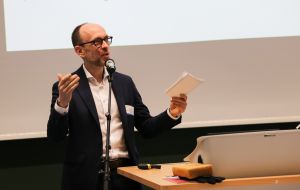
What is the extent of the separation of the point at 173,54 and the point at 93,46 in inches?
38.3

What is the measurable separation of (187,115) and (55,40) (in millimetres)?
1030

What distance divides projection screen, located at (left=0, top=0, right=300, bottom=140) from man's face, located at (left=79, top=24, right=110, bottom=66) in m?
0.61

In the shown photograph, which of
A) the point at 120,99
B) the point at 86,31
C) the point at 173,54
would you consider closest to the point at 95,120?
the point at 120,99

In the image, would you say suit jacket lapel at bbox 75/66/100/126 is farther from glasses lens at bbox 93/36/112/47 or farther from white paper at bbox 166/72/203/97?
white paper at bbox 166/72/203/97

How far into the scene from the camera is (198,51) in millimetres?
3891

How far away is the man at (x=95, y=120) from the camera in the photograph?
2.83m

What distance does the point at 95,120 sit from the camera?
288cm

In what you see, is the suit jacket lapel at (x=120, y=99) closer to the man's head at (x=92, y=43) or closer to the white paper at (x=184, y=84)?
the man's head at (x=92, y=43)

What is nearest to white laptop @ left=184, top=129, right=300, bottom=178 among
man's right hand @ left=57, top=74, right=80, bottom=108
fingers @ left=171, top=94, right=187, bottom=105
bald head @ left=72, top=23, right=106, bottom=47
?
fingers @ left=171, top=94, right=187, bottom=105

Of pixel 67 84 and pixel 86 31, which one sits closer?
→ pixel 67 84

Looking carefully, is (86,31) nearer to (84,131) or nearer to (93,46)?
(93,46)

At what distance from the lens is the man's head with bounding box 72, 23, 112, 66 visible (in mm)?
2961

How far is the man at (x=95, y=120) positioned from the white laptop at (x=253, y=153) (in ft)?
2.11

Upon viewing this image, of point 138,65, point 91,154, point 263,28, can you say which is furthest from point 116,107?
point 263,28
